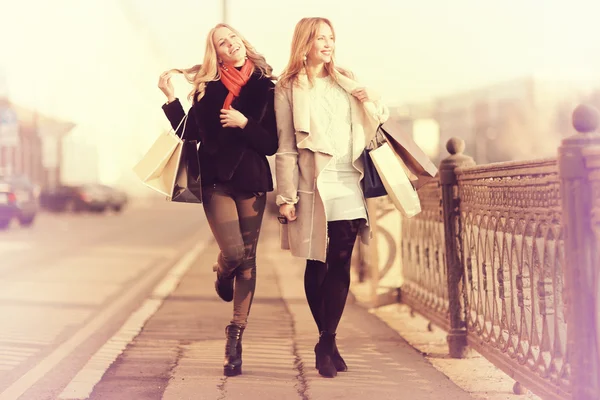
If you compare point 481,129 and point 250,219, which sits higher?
point 481,129

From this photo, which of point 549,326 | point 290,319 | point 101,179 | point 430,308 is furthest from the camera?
point 101,179

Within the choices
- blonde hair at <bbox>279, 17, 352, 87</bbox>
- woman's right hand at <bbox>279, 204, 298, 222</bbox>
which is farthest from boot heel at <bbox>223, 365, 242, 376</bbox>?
blonde hair at <bbox>279, 17, 352, 87</bbox>

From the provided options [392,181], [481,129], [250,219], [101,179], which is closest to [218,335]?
[250,219]

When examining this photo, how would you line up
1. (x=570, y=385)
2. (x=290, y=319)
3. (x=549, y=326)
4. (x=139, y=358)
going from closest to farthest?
(x=570, y=385)
(x=549, y=326)
(x=139, y=358)
(x=290, y=319)

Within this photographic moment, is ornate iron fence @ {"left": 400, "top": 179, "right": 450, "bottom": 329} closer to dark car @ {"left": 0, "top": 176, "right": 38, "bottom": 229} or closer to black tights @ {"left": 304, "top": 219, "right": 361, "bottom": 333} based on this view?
black tights @ {"left": 304, "top": 219, "right": 361, "bottom": 333}

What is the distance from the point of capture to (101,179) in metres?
79.1

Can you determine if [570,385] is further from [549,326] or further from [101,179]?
[101,179]

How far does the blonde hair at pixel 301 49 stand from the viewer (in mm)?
4719

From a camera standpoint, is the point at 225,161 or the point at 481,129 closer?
the point at 225,161

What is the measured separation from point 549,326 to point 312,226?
1351mm

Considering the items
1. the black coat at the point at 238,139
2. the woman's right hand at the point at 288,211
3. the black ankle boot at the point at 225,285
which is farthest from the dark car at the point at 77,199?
the woman's right hand at the point at 288,211

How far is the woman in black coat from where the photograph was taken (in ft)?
15.9

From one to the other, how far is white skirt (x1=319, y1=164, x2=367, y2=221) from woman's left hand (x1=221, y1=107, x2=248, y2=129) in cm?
48

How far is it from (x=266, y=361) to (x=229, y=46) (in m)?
1.92
